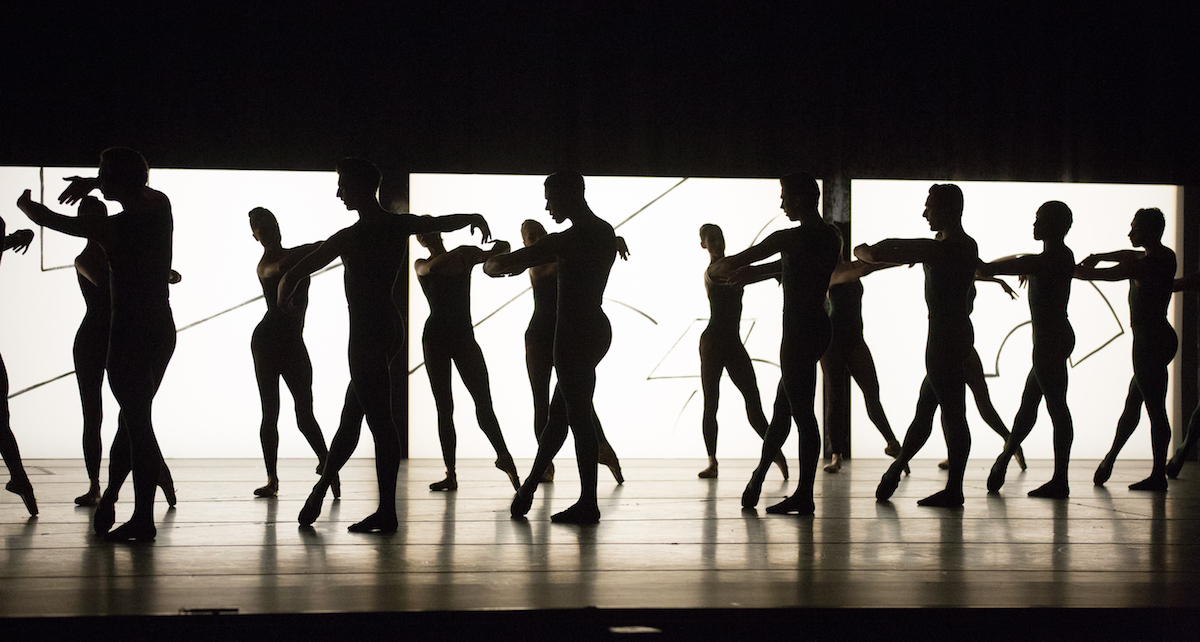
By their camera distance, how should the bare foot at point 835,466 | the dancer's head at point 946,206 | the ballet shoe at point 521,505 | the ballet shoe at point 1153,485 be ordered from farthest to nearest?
1. the bare foot at point 835,466
2. the ballet shoe at point 1153,485
3. the dancer's head at point 946,206
4. the ballet shoe at point 521,505

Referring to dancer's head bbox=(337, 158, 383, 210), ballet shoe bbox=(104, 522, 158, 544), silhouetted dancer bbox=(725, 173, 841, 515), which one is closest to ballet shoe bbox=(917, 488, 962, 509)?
silhouetted dancer bbox=(725, 173, 841, 515)

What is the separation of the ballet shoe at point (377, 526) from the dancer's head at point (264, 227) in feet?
6.09

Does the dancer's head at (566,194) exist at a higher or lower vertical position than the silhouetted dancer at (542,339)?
higher

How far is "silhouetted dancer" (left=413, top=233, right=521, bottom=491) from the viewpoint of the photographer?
5305mm

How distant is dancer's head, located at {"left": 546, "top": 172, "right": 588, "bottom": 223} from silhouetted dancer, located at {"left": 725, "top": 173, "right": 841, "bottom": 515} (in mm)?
741

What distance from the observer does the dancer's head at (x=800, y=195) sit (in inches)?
171

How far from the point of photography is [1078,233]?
7605 millimetres

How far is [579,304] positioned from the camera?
4.01 m

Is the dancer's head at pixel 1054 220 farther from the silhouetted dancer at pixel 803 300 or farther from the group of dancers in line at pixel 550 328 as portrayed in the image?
the silhouetted dancer at pixel 803 300

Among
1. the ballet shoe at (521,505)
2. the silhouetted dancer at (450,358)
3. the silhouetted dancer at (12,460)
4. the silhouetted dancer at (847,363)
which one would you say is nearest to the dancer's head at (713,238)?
the silhouetted dancer at (847,363)

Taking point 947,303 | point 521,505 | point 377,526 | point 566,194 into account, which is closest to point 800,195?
point 947,303

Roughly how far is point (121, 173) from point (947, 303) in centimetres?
354

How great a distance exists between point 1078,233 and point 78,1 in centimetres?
749

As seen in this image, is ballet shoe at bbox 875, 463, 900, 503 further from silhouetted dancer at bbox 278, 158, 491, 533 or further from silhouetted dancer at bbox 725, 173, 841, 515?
silhouetted dancer at bbox 278, 158, 491, 533
